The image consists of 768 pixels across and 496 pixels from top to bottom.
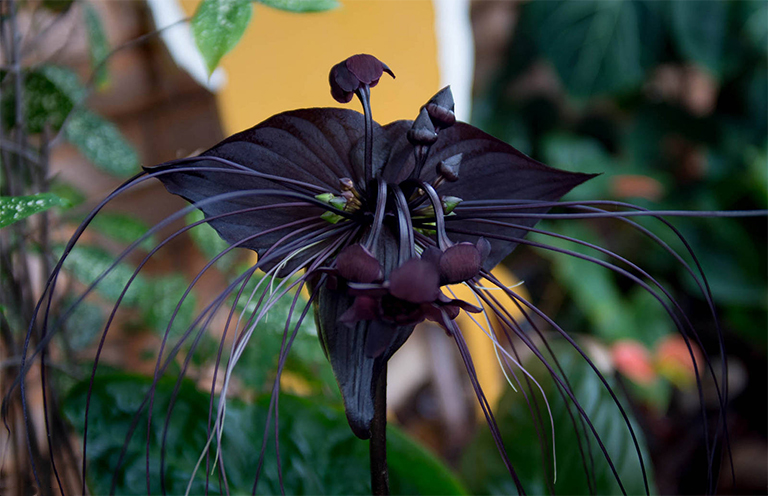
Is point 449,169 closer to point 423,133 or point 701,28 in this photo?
point 423,133

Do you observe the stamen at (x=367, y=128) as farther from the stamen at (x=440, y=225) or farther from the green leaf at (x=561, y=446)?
the green leaf at (x=561, y=446)

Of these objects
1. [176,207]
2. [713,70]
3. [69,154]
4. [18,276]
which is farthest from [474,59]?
[18,276]

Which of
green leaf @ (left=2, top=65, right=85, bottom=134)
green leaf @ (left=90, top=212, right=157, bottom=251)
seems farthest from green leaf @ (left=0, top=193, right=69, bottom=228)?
green leaf @ (left=90, top=212, right=157, bottom=251)

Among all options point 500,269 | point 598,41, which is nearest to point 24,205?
point 500,269

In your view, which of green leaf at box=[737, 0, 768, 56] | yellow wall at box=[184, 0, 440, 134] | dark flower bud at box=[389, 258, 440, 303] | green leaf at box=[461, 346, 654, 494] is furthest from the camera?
green leaf at box=[737, 0, 768, 56]

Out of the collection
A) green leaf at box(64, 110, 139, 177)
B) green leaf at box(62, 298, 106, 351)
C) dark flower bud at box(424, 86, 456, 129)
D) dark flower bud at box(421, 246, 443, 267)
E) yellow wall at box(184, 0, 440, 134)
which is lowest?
green leaf at box(62, 298, 106, 351)

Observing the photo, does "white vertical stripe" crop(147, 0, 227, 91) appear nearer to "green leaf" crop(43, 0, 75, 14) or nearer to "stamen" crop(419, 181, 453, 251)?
"green leaf" crop(43, 0, 75, 14)

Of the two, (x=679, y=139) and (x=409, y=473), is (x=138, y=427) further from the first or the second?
(x=679, y=139)
